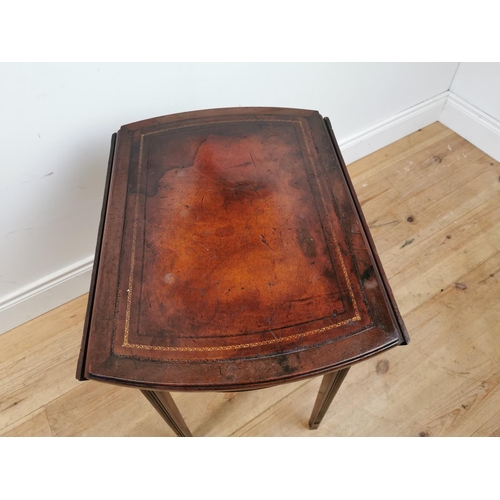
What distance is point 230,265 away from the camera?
2.46 feet

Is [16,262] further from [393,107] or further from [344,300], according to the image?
[393,107]

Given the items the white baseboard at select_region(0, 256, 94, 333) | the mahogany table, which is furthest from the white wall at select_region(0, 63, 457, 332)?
the mahogany table

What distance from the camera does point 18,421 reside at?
1147 millimetres

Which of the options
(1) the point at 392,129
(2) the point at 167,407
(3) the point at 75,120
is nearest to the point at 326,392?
(2) the point at 167,407

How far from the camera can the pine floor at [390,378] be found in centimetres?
114

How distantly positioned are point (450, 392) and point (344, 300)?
64 cm

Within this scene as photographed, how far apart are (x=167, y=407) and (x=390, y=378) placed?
24.5 inches

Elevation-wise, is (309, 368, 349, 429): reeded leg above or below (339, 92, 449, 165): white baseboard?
below

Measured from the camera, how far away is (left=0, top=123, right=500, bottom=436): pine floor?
1.14m

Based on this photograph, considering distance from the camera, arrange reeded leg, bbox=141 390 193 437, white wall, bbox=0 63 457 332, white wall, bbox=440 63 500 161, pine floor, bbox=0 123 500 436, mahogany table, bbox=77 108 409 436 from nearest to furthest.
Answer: mahogany table, bbox=77 108 409 436, reeded leg, bbox=141 390 193 437, white wall, bbox=0 63 457 332, pine floor, bbox=0 123 500 436, white wall, bbox=440 63 500 161

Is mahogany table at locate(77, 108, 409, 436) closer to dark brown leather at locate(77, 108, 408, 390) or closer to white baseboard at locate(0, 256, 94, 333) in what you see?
dark brown leather at locate(77, 108, 408, 390)

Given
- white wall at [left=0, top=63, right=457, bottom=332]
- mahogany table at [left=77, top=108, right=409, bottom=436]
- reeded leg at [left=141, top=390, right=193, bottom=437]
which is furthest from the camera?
white wall at [left=0, top=63, right=457, bottom=332]

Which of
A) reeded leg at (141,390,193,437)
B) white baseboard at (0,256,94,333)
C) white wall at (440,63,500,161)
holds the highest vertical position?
white wall at (440,63,500,161)

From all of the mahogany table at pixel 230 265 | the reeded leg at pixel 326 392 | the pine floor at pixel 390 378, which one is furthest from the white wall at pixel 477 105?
the reeded leg at pixel 326 392
